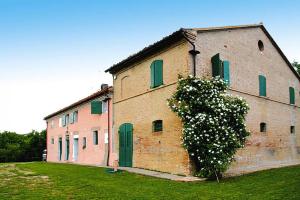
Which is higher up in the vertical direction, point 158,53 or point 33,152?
point 158,53

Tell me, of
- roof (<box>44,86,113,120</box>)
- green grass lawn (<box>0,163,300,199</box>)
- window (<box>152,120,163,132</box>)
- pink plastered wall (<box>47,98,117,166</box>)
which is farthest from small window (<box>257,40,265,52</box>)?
pink plastered wall (<box>47,98,117,166</box>)

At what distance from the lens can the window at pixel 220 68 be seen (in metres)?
14.7

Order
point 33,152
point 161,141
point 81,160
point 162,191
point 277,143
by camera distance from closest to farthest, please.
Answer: point 162,191 < point 161,141 < point 277,143 < point 81,160 < point 33,152

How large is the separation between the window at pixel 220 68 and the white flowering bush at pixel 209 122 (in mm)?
1407

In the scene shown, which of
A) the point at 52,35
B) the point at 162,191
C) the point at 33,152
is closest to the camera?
the point at 162,191

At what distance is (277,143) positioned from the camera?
19.0m

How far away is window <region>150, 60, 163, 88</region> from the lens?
15633 millimetres

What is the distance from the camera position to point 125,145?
59.9 feet

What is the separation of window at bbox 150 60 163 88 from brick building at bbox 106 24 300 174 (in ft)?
0.16

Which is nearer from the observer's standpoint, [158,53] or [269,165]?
[158,53]

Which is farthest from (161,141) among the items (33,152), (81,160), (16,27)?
(33,152)

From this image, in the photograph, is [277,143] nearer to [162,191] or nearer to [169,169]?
[169,169]

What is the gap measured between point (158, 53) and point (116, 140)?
639 cm

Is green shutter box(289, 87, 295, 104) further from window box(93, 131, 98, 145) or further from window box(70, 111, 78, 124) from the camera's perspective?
window box(70, 111, 78, 124)
